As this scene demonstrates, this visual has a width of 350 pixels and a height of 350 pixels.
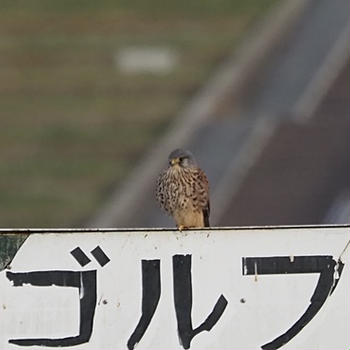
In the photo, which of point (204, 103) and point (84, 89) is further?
point (84, 89)

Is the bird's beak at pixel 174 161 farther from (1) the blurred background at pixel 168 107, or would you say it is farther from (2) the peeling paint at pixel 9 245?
(1) the blurred background at pixel 168 107

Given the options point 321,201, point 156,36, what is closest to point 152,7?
point 156,36

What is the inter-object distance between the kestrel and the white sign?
255 centimetres

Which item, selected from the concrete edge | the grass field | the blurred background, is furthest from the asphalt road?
the grass field

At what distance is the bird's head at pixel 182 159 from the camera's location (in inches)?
247

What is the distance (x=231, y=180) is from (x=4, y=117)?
10.7 meters

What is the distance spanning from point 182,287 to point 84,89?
23096 millimetres

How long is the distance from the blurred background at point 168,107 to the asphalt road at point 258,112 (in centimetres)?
3

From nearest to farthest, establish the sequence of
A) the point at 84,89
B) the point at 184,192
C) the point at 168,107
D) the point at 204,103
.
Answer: the point at 184,192 → the point at 204,103 → the point at 168,107 → the point at 84,89

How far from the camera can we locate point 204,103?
22125 mm

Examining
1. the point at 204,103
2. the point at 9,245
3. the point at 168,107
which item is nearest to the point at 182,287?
the point at 9,245

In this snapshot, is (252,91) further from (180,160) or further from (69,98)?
(180,160)

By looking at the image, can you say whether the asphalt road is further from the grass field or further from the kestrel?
the kestrel

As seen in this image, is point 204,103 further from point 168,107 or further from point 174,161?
point 174,161
